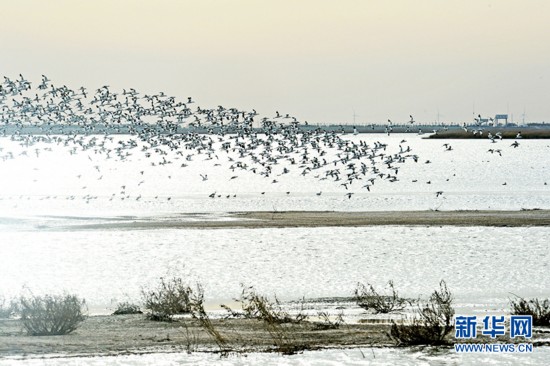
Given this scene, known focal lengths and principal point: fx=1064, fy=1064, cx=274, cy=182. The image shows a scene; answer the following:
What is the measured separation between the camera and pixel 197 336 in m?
16.5

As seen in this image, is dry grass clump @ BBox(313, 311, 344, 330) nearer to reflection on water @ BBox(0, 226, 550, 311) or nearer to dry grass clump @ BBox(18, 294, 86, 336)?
reflection on water @ BBox(0, 226, 550, 311)

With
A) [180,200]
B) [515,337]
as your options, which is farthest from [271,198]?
[515,337]

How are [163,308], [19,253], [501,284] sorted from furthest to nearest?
[19,253] < [501,284] < [163,308]

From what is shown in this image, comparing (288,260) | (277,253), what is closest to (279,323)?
(288,260)

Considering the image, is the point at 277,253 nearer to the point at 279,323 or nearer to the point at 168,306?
the point at 168,306

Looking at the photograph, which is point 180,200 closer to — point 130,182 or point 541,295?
point 130,182

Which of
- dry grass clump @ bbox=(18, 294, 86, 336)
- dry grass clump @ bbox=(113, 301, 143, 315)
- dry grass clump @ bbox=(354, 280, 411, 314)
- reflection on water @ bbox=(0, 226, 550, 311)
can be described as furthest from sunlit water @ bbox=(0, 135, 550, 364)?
dry grass clump @ bbox=(18, 294, 86, 336)

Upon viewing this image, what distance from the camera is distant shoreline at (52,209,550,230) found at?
41.4 m

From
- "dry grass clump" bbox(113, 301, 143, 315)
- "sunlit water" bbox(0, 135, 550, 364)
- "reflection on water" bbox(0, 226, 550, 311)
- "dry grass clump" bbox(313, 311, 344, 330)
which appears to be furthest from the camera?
"reflection on water" bbox(0, 226, 550, 311)

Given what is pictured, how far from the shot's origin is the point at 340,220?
44.2 meters

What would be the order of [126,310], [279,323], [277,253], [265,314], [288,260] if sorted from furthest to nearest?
1. [277,253]
2. [288,260]
3. [126,310]
4. [279,323]
5. [265,314]

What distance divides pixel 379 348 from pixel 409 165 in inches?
3483

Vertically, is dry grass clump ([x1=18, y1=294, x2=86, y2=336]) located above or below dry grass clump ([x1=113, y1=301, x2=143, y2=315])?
above

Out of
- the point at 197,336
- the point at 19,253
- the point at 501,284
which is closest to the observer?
the point at 197,336
